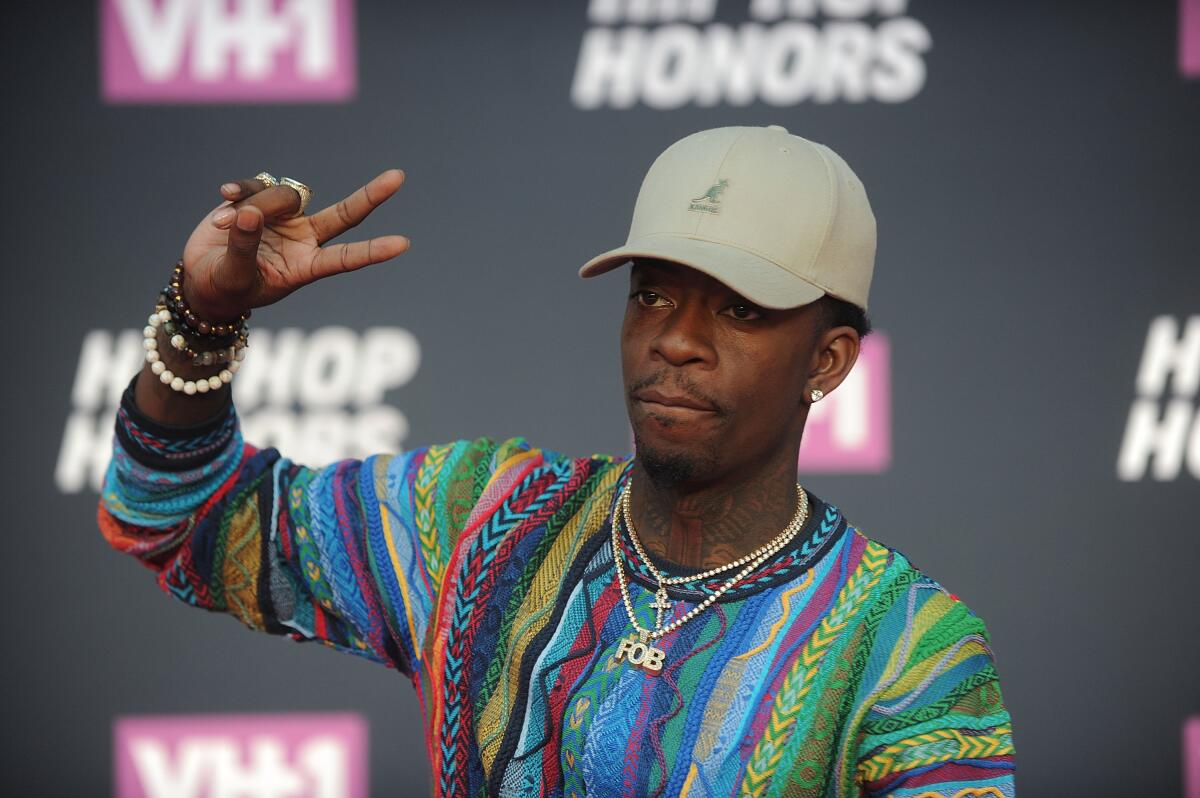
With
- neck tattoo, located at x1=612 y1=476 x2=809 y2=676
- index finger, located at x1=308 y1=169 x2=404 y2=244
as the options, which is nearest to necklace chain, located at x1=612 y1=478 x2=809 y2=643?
neck tattoo, located at x1=612 y1=476 x2=809 y2=676

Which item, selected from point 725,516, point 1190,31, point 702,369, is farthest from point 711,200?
point 1190,31

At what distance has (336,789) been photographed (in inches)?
136

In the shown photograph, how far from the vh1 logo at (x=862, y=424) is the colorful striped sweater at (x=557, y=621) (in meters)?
1.97

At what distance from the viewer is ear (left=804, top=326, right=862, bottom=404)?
140 cm

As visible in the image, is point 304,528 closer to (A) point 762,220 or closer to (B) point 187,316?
(B) point 187,316

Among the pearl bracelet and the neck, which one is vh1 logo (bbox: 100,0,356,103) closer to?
the pearl bracelet

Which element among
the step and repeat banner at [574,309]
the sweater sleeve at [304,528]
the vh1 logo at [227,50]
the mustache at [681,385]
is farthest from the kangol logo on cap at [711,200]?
the vh1 logo at [227,50]

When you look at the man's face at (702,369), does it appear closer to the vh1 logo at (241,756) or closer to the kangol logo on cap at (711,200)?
the kangol logo on cap at (711,200)

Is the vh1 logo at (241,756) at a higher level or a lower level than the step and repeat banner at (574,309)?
lower

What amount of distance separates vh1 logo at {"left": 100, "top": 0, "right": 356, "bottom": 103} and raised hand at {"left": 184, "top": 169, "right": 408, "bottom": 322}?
2.15 metres

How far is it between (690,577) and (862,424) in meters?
2.15

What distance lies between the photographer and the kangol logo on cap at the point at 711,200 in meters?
1.33

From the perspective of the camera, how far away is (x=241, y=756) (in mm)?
3451

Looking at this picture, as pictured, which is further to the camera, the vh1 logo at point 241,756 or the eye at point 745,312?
the vh1 logo at point 241,756
